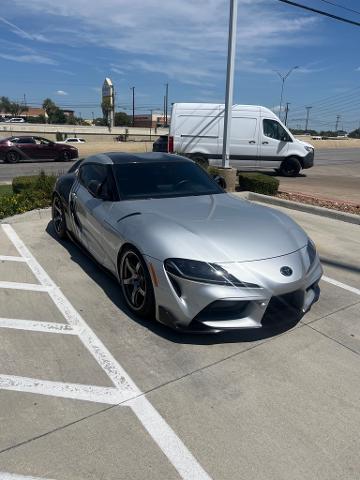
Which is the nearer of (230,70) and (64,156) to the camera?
(230,70)

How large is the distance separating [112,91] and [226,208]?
318ft

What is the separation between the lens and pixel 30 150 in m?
21.4

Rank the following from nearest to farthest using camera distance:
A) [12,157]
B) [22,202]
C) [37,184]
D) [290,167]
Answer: [22,202] < [37,184] < [290,167] < [12,157]

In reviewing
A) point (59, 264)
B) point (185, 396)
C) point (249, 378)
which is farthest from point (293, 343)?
point (59, 264)

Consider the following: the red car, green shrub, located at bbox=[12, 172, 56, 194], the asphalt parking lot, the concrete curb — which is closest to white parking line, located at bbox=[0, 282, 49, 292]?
the asphalt parking lot

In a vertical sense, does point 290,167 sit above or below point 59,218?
above

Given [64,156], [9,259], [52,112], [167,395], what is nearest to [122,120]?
[52,112]

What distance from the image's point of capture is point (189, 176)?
15.4 feet

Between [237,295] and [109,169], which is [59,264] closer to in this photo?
[109,169]

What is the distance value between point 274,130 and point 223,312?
12156mm

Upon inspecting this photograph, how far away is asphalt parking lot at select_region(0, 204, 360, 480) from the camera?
207 centimetres

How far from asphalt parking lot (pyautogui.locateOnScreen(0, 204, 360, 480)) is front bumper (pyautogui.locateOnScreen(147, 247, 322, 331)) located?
0.86 feet

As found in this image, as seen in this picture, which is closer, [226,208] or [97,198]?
[226,208]

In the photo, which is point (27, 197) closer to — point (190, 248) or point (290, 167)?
point (190, 248)
